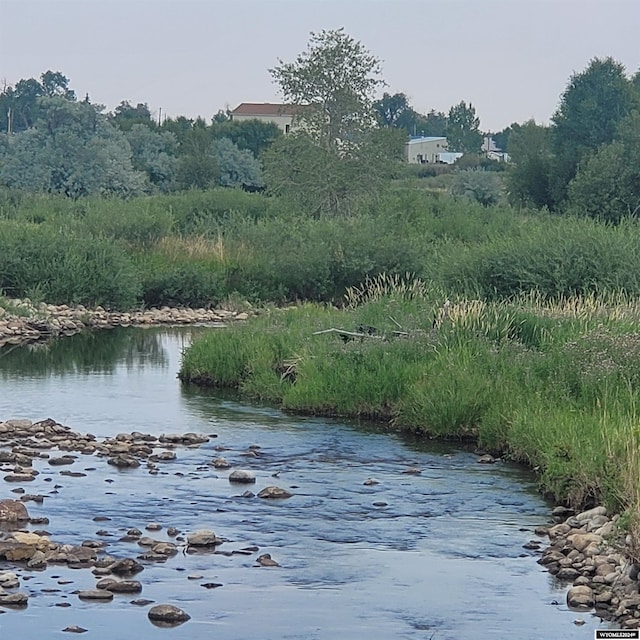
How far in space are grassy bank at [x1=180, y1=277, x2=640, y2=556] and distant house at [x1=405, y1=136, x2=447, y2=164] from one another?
291 ft

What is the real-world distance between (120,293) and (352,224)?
6.57 metres

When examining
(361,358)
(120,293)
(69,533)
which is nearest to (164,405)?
(361,358)

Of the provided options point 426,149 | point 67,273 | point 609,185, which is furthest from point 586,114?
point 426,149

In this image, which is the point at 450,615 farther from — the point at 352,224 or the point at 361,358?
the point at 352,224

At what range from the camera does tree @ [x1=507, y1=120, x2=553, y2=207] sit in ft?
181

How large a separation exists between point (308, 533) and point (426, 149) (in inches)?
4028

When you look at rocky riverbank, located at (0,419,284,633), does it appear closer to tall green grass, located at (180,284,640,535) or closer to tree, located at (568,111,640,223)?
tall green grass, located at (180,284,640,535)

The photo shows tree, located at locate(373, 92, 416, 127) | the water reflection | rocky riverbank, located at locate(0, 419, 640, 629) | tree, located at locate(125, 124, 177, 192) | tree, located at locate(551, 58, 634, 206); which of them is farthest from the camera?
tree, located at locate(373, 92, 416, 127)

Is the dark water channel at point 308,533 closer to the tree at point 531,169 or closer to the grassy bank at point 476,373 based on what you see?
the grassy bank at point 476,373

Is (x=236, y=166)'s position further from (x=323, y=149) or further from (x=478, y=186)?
(x=323, y=149)

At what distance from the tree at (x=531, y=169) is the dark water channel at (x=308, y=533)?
38.4 meters

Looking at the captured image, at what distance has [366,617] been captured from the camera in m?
9.52

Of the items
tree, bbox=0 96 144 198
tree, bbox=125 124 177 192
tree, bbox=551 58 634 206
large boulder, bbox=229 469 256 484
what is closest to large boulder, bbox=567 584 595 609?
large boulder, bbox=229 469 256 484

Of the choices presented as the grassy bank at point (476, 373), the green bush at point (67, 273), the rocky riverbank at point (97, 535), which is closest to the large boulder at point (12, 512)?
the rocky riverbank at point (97, 535)
